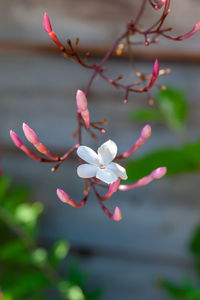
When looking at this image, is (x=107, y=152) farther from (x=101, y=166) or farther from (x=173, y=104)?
(x=173, y=104)

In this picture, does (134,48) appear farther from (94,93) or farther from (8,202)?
(8,202)

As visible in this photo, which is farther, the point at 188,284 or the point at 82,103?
the point at 188,284

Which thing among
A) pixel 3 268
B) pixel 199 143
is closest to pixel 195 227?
pixel 199 143

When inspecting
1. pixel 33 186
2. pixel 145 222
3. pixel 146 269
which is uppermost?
pixel 33 186

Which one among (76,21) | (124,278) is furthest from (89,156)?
(124,278)

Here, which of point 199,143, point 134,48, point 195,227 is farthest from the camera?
point 195,227

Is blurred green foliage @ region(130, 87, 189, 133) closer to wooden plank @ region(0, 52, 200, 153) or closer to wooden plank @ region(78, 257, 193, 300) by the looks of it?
wooden plank @ region(0, 52, 200, 153)

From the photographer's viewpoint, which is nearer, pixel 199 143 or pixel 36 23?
pixel 199 143
